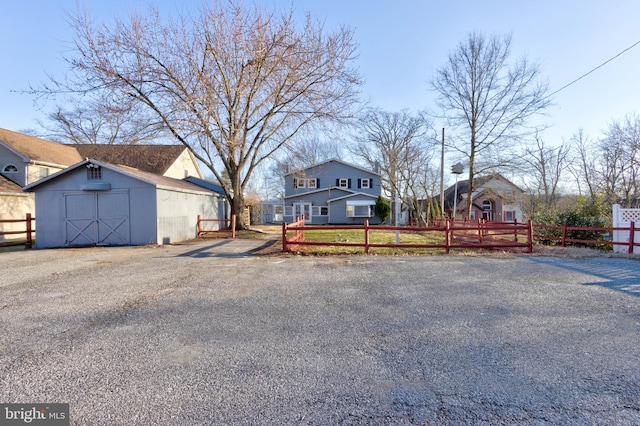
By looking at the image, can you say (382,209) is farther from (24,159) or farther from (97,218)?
(24,159)

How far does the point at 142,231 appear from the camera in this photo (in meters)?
13.0

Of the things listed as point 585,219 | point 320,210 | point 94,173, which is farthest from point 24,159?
point 585,219

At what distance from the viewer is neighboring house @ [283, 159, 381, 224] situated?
30438mm

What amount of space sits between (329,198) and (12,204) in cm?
2254

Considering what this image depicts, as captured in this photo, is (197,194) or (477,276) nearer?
(477,276)

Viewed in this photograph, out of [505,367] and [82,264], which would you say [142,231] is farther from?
[505,367]

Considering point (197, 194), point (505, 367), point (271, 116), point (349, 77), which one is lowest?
point (505, 367)

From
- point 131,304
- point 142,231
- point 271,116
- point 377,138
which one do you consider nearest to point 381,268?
point 131,304

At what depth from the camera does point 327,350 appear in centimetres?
310

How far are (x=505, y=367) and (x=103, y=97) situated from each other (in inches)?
704

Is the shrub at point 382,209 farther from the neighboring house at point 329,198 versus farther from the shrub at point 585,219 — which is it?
the shrub at point 585,219

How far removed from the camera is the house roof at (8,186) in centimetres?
1735

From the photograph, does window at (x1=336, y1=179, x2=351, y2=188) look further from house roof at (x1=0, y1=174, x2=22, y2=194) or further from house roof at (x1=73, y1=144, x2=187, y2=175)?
house roof at (x1=0, y1=174, x2=22, y2=194)

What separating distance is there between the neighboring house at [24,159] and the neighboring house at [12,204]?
2.23 feet
